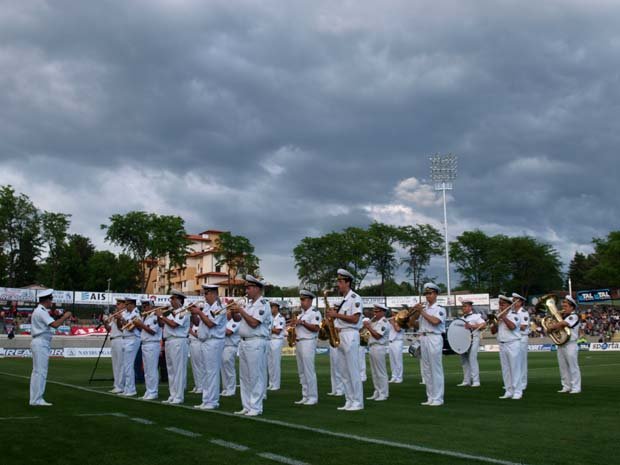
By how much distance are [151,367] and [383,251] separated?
86.4 m

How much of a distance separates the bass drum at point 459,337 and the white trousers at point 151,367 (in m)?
8.34

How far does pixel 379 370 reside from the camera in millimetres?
14203

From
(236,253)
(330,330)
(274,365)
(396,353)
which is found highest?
(236,253)

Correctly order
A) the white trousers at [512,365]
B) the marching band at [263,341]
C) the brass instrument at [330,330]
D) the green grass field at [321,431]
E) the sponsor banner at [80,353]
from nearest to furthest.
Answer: the green grass field at [321,431] → the marching band at [263,341] → the brass instrument at [330,330] → the white trousers at [512,365] → the sponsor banner at [80,353]

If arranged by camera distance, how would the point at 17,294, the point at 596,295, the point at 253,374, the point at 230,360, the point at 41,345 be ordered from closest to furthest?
the point at 253,374, the point at 41,345, the point at 230,360, the point at 17,294, the point at 596,295

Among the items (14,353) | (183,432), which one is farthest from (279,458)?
(14,353)

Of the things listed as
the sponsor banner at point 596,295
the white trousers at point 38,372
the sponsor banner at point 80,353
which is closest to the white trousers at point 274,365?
the white trousers at point 38,372

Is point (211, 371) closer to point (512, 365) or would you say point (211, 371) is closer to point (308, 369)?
point (308, 369)

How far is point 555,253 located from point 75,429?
112 metres

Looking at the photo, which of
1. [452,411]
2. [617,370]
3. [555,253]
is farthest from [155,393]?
[555,253]

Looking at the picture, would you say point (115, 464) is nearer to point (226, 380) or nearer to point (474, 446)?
point (474, 446)

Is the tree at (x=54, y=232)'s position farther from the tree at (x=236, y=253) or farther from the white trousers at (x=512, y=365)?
the white trousers at (x=512, y=365)

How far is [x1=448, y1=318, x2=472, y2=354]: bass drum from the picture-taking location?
17.3 m

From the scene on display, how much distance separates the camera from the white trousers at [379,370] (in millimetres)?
13875
